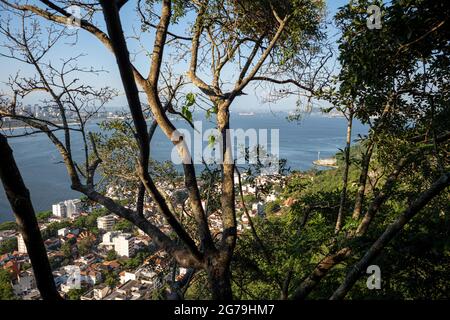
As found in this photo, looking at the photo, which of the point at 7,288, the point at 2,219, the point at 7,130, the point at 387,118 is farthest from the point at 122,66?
the point at 2,219

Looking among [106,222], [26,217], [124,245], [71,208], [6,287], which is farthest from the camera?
[71,208]

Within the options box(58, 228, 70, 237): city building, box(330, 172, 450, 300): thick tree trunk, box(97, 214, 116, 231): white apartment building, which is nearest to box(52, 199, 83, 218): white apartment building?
box(58, 228, 70, 237): city building

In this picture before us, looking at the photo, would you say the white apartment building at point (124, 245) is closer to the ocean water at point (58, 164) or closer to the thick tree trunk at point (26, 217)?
the ocean water at point (58, 164)

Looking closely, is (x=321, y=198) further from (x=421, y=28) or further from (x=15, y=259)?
(x=15, y=259)

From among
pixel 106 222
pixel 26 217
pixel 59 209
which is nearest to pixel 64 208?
pixel 59 209

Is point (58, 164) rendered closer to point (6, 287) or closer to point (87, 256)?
point (87, 256)

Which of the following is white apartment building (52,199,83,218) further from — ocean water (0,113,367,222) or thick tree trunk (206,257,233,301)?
thick tree trunk (206,257,233,301)
